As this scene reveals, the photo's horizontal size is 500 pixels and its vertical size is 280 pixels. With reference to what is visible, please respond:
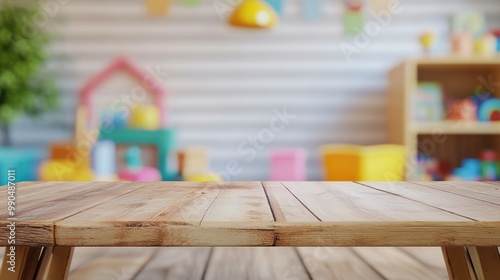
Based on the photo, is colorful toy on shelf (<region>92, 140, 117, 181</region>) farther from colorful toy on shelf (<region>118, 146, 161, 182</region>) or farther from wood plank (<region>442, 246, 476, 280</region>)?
wood plank (<region>442, 246, 476, 280</region>)

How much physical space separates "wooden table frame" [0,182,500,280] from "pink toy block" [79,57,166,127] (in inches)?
97.0

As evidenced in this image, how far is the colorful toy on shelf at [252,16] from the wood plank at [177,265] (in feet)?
4.60

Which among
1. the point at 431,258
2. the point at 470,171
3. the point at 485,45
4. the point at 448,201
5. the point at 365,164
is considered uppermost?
the point at 485,45

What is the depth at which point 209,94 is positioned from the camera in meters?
3.68

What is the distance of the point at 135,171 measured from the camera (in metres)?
3.13

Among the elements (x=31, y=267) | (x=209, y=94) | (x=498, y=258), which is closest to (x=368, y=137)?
(x=209, y=94)

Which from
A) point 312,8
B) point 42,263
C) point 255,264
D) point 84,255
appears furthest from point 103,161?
point 42,263

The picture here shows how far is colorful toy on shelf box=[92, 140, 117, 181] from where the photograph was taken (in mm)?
3172

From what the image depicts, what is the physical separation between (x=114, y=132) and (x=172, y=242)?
2.59 m

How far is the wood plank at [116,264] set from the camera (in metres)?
1.78

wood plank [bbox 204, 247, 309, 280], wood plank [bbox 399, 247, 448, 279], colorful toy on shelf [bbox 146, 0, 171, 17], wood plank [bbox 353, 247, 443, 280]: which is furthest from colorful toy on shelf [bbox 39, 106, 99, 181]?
wood plank [bbox 399, 247, 448, 279]

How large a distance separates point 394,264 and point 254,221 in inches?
52.2

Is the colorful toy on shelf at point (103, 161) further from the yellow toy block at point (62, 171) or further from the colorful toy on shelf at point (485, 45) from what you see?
the colorful toy on shelf at point (485, 45)

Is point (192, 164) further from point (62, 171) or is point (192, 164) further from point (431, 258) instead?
point (431, 258)
